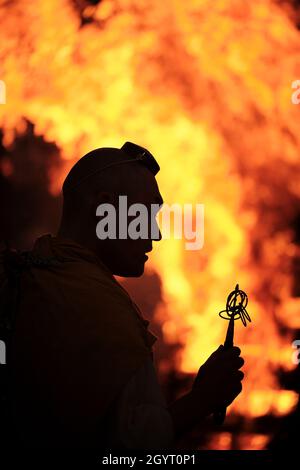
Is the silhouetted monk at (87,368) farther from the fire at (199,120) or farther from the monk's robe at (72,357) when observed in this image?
the fire at (199,120)

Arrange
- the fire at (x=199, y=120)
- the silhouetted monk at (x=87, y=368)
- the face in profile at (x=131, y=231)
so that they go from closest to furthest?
the silhouetted monk at (x=87, y=368)
the face in profile at (x=131, y=231)
the fire at (x=199, y=120)

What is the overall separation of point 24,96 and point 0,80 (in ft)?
0.44

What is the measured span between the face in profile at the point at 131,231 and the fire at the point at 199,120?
171 centimetres

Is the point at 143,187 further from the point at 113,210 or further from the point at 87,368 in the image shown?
the point at 87,368

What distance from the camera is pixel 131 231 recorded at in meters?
1.98

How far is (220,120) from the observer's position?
13.0 feet

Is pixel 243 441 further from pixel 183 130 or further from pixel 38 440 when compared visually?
pixel 38 440

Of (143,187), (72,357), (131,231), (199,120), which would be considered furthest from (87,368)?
(199,120)

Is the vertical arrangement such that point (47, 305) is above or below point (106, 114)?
below

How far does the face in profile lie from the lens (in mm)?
1964

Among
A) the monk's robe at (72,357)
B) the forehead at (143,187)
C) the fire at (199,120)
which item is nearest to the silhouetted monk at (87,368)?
the monk's robe at (72,357)

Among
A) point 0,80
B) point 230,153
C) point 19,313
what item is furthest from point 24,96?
point 19,313

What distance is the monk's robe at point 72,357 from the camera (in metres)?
1.60

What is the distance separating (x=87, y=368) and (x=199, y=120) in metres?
2.47
